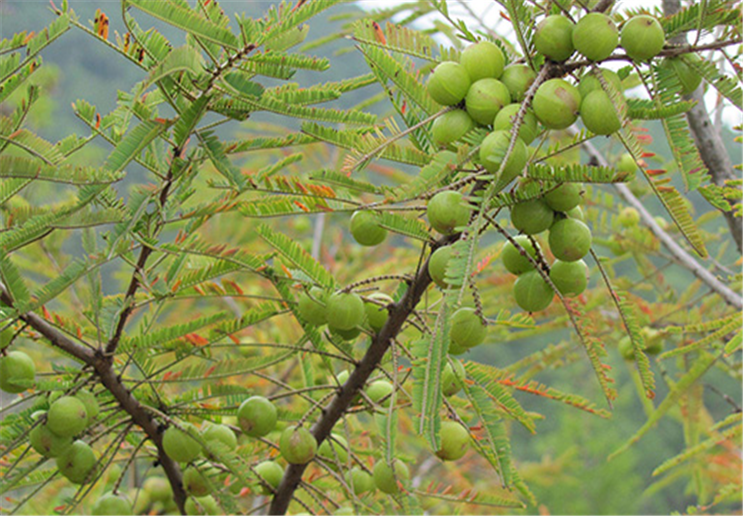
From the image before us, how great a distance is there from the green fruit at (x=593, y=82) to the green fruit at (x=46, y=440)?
968mm

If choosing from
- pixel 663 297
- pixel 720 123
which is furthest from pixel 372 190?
pixel 663 297

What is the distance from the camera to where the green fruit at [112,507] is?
1328 mm

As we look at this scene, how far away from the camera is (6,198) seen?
1.08m

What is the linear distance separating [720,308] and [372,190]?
173cm

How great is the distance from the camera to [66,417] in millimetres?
1155

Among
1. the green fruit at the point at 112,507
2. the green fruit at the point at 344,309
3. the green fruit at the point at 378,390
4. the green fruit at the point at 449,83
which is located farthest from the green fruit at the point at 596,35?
the green fruit at the point at 112,507

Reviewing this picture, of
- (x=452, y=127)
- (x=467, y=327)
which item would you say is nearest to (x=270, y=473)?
(x=467, y=327)

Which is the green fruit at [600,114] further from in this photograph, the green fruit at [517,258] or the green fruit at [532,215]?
the green fruit at [517,258]

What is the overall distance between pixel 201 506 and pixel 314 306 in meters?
0.48

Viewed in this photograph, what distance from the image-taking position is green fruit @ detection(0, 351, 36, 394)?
1202mm

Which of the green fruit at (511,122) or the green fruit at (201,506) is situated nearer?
the green fruit at (511,122)

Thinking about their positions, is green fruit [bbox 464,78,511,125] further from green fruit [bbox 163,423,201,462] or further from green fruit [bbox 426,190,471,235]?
green fruit [bbox 163,423,201,462]

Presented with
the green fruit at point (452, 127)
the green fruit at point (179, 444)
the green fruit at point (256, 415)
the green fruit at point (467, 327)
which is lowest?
the green fruit at point (179, 444)

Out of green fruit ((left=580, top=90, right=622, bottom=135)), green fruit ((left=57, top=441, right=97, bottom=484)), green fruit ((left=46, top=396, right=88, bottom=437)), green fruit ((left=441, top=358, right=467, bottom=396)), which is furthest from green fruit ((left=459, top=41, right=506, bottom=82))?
green fruit ((left=57, top=441, right=97, bottom=484))
